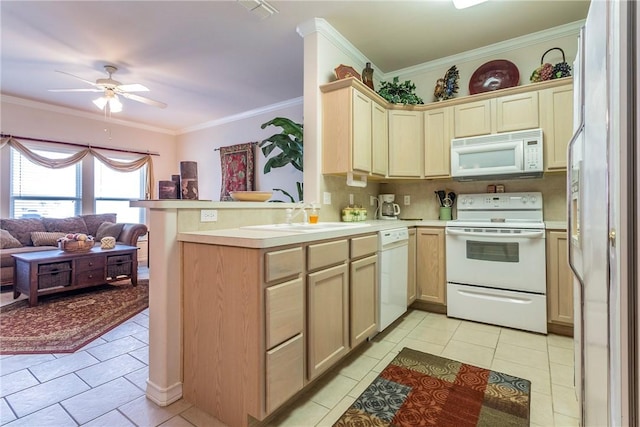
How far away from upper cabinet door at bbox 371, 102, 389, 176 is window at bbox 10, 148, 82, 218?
17.6ft

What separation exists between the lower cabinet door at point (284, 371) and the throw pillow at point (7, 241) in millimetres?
4703

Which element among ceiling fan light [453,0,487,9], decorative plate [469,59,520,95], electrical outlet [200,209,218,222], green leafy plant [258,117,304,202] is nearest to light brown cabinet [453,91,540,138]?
decorative plate [469,59,520,95]

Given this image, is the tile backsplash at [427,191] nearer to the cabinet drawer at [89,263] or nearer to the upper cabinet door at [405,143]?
the upper cabinet door at [405,143]

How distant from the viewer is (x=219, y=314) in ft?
5.14

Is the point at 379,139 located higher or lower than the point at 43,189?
higher

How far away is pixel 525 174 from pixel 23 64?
567 centimetres

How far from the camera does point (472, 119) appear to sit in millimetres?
3145

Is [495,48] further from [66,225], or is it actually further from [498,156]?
[66,225]

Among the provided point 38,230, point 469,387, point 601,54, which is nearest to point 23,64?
point 38,230

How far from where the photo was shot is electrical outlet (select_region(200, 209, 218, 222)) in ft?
6.06

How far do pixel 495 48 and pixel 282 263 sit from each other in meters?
3.34

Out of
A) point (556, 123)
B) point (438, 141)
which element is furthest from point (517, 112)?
point (438, 141)

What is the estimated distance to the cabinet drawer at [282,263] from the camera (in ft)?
4.73

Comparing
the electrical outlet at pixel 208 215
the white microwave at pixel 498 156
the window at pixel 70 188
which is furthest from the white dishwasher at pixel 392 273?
the window at pixel 70 188
